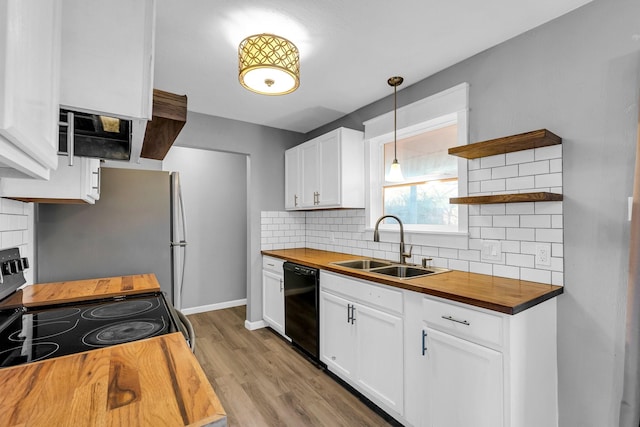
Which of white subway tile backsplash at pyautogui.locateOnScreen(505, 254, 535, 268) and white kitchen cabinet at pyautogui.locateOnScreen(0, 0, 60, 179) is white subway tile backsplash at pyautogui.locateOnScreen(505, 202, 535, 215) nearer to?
white subway tile backsplash at pyautogui.locateOnScreen(505, 254, 535, 268)

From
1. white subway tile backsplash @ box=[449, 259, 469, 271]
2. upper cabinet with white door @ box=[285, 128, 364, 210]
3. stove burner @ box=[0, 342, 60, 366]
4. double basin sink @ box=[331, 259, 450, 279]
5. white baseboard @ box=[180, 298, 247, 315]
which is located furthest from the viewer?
white baseboard @ box=[180, 298, 247, 315]

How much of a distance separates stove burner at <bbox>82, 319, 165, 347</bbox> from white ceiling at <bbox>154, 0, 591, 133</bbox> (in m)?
1.57

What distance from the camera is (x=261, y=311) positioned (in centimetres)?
357

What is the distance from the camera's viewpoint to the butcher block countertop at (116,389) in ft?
2.06

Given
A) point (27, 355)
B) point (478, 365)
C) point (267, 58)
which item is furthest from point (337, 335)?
point (267, 58)

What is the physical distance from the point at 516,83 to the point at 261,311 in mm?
→ 3195

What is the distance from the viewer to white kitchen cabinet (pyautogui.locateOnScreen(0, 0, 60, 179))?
0.38 meters

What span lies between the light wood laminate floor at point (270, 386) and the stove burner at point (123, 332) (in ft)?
3.63

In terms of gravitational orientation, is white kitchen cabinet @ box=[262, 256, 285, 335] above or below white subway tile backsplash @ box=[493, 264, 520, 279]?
below

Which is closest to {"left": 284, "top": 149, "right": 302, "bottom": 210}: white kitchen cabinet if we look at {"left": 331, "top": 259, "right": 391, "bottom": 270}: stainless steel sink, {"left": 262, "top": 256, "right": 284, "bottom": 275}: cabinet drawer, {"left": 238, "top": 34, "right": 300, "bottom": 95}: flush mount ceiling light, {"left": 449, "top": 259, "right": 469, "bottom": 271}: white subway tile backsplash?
{"left": 262, "top": 256, "right": 284, "bottom": 275}: cabinet drawer

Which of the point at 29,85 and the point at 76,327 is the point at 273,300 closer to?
the point at 76,327

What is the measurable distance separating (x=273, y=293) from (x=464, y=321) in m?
2.19

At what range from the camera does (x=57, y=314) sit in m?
1.40

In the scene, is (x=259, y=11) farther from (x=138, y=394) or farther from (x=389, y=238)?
(x=389, y=238)
